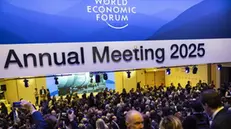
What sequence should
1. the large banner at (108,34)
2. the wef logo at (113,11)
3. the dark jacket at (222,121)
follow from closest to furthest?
1. the dark jacket at (222,121)
2. the large banner at (108,34)
3. the wef logo at (113,11)

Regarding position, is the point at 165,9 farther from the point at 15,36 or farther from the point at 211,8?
the point at 15,36

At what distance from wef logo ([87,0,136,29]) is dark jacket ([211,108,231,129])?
11.9 feet

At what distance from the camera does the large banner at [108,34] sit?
15.8ft

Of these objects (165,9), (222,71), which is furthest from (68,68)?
(222,71)

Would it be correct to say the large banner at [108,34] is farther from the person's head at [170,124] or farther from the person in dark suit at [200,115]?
the person's head at [170,124]

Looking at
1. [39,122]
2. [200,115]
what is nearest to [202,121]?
[200,115]

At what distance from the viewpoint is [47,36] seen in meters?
5.04

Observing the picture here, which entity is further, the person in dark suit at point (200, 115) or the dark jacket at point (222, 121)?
the person in dark suit at point (200, 115)

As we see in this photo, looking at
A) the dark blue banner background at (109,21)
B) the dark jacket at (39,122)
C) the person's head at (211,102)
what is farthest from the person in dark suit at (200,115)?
the dark jacket at (39,122)

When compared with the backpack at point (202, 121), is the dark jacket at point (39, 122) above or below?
above

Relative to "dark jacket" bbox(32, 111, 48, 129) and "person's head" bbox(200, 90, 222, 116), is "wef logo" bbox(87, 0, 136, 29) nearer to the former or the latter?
"dark jacket" bbox(32, 111, 48, 129)

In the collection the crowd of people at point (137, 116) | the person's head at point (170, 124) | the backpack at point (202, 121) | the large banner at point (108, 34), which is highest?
the large banner at point (108, 34)

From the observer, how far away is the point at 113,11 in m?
5.61

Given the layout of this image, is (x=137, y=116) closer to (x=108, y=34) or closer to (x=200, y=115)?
(x=108, y=34)
